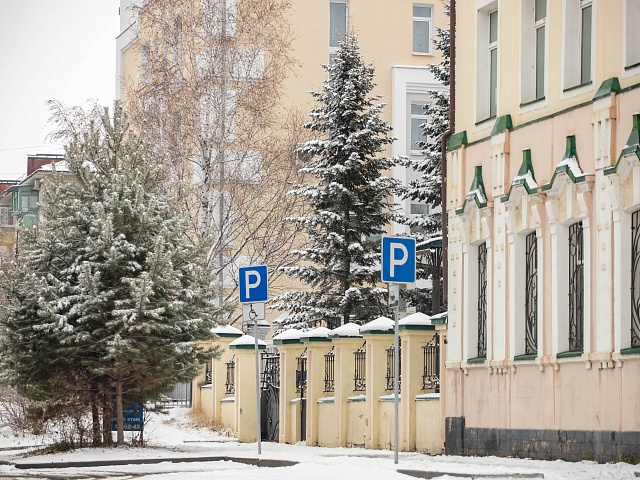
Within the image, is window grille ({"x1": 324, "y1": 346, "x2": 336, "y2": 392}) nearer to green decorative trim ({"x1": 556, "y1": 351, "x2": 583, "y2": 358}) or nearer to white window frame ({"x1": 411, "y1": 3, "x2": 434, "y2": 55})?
green decorative trim ({"x1": 556, "y1": 351, "x2": 583, "y2": 358})

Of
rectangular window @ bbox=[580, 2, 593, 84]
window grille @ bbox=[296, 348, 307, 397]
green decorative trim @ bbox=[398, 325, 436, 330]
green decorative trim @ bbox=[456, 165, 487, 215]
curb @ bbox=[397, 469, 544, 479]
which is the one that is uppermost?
rectangular window @ bbox=[580, 2, 593, 84]

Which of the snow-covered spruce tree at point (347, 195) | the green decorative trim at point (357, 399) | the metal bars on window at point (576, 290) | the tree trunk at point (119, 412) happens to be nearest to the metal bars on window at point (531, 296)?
the metal bars on window at point (576, 290)

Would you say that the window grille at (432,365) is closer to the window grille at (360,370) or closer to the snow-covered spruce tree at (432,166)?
the window grille at (360,370)

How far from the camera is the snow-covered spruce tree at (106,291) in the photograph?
2325 cm

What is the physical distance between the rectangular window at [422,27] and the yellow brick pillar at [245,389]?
26.8 metres

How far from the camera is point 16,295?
945 inches

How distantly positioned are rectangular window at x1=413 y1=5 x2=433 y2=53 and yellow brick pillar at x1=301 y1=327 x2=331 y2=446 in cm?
2910

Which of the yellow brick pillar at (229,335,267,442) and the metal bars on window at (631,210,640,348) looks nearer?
the metal bars on window at (631,210,640,348)

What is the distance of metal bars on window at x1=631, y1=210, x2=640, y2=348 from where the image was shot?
17.7 m

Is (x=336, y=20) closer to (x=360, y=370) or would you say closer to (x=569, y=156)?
(x=360, y=370)

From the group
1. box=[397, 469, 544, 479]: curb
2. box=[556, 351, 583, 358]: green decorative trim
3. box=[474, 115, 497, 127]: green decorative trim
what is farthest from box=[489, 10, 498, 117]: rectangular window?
box=[397, 469, 544, 479]: curb

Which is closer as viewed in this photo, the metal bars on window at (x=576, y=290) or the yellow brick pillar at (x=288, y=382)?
the metal bars on window at (x=576, y=290)

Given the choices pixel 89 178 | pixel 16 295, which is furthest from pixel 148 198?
pixel 16 295

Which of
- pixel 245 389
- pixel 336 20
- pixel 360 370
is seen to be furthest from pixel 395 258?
pixel 336 20
